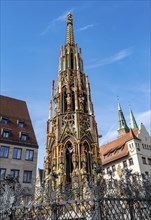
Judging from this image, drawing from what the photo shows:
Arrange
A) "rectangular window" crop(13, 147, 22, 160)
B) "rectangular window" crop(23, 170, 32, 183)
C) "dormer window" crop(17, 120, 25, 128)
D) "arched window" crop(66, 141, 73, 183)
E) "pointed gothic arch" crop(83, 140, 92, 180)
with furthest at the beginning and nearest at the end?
"dormer window" crop(17, 120, 25, 128), "rectangular window" crop(13, 147, 22, 160), "rectangular window" crop(23, 170, 32, 183), "arched window" crop(66, 141, 73, 183), "pointed gothic arch" crop(83, 140, 92, 180)

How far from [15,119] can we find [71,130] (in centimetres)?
1126

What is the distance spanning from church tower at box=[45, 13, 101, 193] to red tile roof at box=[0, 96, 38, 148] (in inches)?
194

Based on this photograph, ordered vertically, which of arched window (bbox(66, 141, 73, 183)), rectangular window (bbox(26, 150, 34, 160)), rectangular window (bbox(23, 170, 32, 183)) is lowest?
rectangular window (bbox(23, 170, 32, 183))

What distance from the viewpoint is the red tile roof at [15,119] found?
84.6 feet

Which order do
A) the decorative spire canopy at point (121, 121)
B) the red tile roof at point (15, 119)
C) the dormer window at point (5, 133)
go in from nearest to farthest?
the dormer window at point (5, 133), the red tile roof at point (15, 119), the decorative spire canopy at point (121, 121)

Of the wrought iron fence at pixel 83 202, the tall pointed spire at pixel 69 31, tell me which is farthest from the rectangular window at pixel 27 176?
the tall pointed spire at pixel 69 31

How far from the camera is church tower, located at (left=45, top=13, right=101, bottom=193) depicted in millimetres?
19078

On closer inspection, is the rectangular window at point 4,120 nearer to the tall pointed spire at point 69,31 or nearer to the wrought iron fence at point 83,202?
the tall pointed spire at point 69,31

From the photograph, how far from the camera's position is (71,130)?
2111 cm

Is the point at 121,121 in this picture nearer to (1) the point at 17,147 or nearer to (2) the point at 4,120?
(2) the point at 4,120

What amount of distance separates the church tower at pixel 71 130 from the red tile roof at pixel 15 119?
4.93 meters

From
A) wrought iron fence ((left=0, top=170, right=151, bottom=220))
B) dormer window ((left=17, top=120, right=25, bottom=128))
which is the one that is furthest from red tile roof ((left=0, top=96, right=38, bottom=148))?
wrought iron fence ((left=0, top=170, right=151, bottom=220))

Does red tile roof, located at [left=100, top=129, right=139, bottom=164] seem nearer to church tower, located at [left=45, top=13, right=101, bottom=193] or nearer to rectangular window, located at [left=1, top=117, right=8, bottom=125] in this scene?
church tower, located at [left=45, top=13, right=101, bottom=193]

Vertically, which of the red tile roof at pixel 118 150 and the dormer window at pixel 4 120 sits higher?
the dormer window at pixel 4 120
